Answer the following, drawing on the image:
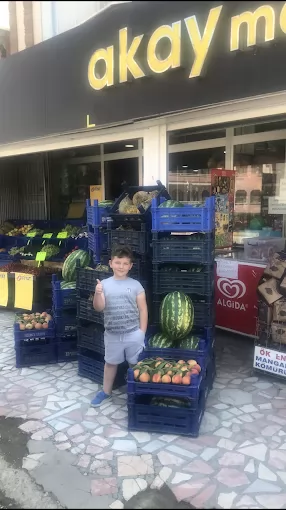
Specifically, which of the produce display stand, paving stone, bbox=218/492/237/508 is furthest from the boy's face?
the produce display stand

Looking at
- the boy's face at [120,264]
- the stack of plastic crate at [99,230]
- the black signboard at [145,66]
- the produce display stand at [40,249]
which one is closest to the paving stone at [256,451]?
the boy's face at [120,264]

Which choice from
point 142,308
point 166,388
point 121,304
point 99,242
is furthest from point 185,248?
point 166,388

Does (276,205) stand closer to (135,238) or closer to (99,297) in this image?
(135,238)

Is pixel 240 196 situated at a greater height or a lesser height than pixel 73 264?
greater

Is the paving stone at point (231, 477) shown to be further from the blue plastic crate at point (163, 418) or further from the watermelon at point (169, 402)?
the watermelon at point (169, 402)

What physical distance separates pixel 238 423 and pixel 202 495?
1.12m

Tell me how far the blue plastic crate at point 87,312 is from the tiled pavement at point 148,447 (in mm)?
767

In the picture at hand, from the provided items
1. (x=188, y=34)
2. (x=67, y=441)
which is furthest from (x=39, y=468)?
(x=188, y=34)

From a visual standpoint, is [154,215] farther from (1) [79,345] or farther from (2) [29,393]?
(2) [29,393]

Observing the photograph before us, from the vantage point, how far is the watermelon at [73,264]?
5.61 metres

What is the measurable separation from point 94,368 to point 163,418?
136 cm

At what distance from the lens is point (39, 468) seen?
329cm

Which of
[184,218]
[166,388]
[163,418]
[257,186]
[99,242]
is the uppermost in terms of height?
[257,186]

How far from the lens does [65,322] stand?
5320 millimetres
